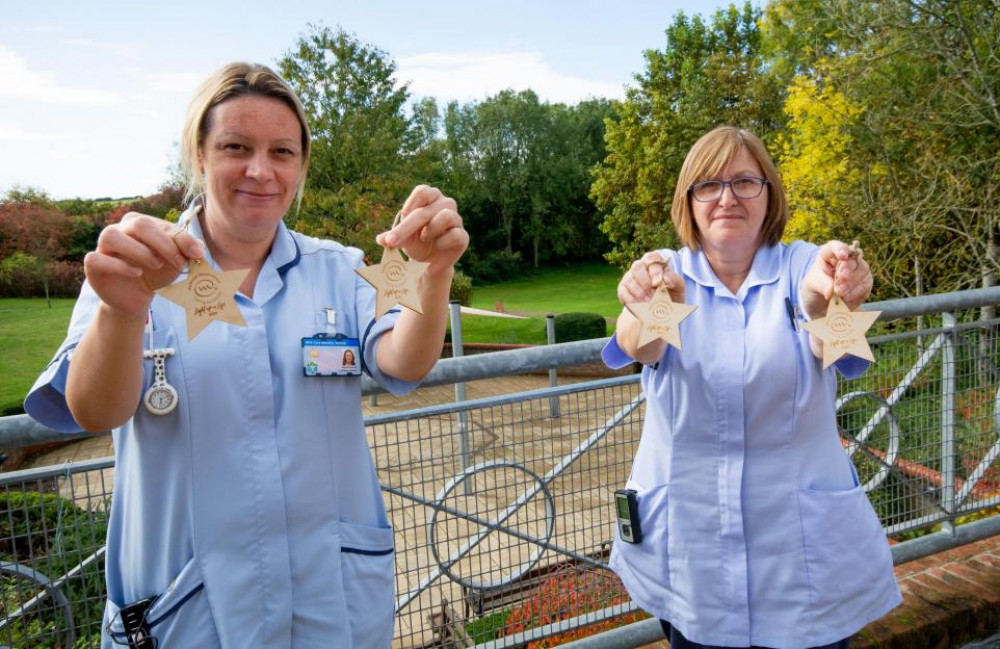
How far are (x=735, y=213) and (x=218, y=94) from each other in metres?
1.26

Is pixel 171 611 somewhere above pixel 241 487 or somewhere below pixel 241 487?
below

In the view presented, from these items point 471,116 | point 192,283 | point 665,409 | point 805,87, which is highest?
point 471,116

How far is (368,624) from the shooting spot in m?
1.54

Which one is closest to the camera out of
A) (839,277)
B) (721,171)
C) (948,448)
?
(839,277)

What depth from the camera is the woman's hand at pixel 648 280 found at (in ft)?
5.76

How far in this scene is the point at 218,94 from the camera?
4.61ft

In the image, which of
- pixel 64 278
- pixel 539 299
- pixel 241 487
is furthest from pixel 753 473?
pixel 539 299

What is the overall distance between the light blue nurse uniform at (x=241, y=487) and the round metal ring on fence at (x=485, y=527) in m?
0.79

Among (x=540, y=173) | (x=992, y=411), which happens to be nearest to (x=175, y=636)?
(x=992, y=411)

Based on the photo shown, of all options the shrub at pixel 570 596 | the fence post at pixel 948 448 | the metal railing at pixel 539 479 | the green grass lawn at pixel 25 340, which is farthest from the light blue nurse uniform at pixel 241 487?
the green grass lawn at pixel 25 340

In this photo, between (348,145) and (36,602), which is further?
(348,145)

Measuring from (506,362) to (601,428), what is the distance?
0.43 meters

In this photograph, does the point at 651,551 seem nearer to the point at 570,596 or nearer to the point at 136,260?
the point at 570,596

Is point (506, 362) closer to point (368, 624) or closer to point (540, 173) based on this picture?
point (368, 624)
